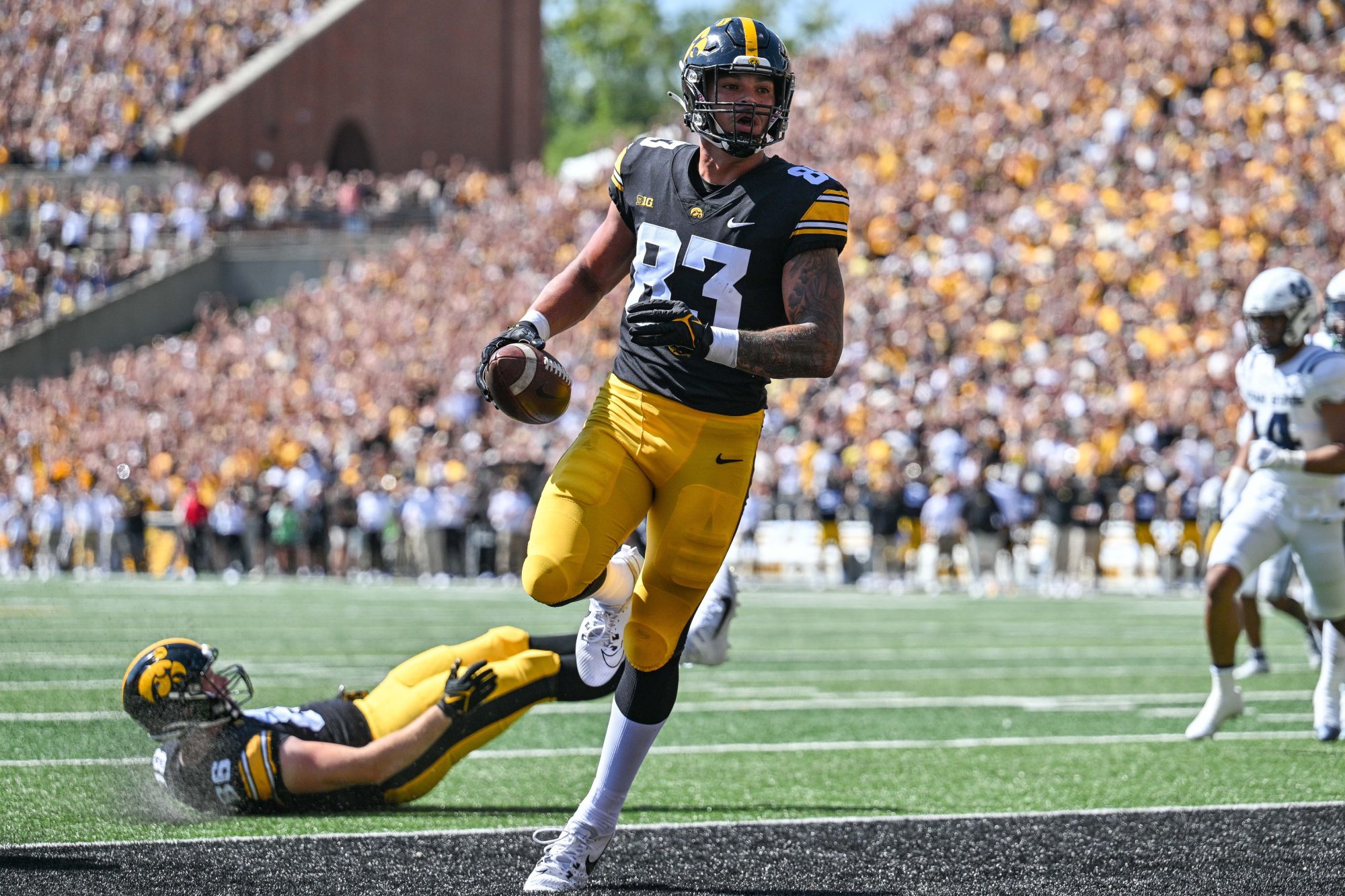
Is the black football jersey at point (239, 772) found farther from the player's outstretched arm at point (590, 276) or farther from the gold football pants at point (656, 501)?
the player's outstretched arm at point (590, 276)

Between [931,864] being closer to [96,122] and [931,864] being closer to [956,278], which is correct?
[956,278]

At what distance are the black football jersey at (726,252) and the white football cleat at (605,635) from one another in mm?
480

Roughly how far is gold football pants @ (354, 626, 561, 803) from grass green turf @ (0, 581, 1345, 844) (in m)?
0.13

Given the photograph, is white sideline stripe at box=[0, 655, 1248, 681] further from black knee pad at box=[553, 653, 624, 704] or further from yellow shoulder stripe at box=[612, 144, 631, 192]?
yellow shoulder stripe at box=[612, 144, 631, 192]

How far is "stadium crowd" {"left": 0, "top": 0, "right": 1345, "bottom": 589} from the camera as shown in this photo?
709 inches

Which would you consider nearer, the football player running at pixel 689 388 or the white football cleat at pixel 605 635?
the football player running at pixel 689 388

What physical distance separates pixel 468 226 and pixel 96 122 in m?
8.95

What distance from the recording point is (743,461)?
12.6 ft

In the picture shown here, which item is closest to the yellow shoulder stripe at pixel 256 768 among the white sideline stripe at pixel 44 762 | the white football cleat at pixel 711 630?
the white sideline stripe at pixel 44 762

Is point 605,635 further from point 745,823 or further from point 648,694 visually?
point 745,823

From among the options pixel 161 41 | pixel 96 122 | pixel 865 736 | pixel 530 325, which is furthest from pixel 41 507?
pixel 530 325

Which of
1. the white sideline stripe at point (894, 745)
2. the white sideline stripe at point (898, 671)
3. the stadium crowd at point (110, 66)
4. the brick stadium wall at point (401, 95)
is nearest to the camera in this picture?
the white sideline stripe at point (894, 745)

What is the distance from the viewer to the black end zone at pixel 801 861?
3617 mm

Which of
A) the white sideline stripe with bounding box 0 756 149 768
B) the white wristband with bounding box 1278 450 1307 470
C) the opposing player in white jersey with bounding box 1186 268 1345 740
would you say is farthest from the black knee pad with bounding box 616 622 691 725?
the white wristband with bounding box 1278 450 1307 470
